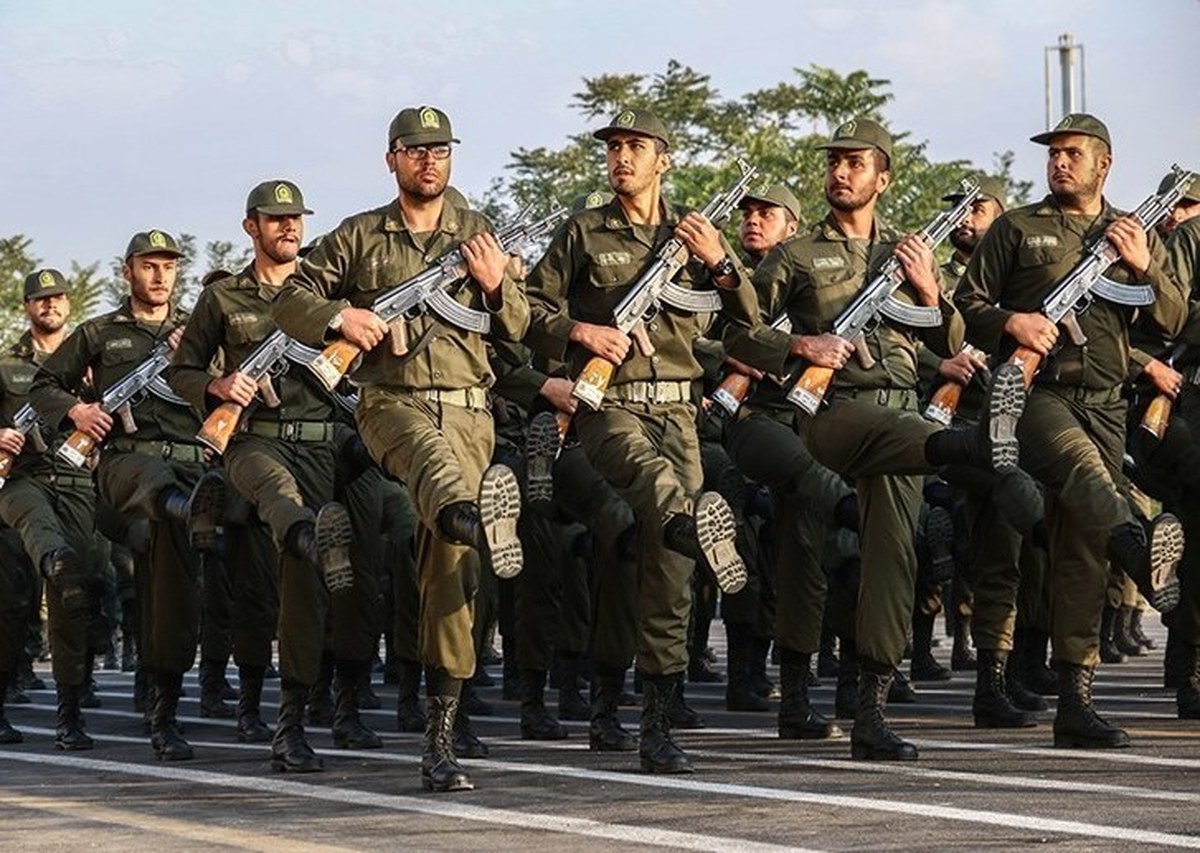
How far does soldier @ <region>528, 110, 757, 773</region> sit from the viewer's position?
402 inches

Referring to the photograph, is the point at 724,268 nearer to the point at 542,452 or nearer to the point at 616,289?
the point at 616,289

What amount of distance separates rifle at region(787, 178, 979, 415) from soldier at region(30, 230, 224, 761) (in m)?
2.78

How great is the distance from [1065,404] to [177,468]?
4449 millimetres

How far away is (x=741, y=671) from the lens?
13.5 metres

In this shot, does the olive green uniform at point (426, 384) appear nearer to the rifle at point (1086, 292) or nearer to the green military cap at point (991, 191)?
the rifle at point (1086, 292)

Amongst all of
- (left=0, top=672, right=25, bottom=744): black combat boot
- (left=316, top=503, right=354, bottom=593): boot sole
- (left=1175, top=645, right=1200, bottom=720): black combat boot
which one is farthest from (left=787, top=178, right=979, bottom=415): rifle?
(left=0, top=672, right=25, bottom=744): black combat boot

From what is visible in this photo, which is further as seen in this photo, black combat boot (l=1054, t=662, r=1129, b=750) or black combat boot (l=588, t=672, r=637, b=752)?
black combat boot (l=588, t=672, r=637, b=752)

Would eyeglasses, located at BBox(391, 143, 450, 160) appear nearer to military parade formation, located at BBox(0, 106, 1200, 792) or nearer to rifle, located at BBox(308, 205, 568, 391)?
military parade formation, located at BBox(0, 106, 1200, 792)

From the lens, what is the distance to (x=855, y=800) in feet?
29.2

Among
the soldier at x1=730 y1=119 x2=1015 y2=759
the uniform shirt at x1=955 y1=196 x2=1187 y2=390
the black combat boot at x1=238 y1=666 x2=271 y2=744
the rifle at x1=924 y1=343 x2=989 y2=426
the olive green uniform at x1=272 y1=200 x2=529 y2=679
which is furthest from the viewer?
the black combat boot at x1=238 y1=666 x2=271 y2=744

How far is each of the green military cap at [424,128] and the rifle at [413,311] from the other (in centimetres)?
44

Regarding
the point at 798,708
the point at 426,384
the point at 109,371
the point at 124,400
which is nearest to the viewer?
the point at 426,384

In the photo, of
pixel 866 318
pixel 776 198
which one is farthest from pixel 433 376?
pixel 776 198

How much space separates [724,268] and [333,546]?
6.12 ft
